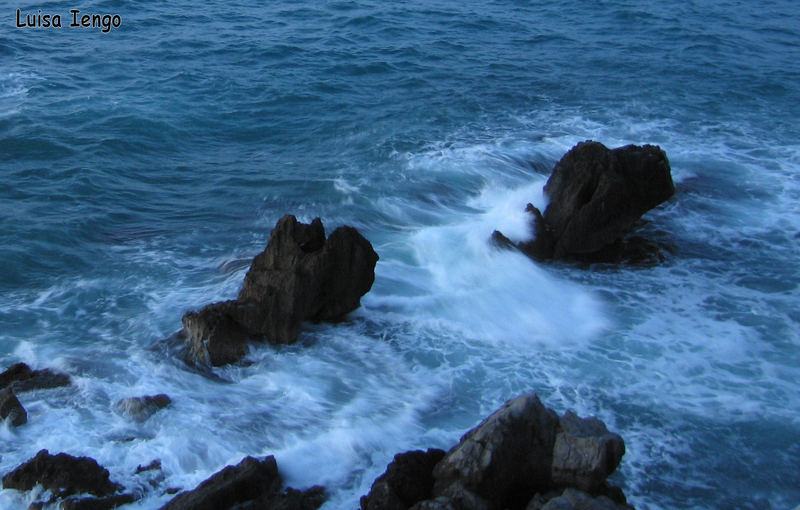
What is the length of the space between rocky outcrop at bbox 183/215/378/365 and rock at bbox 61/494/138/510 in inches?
126

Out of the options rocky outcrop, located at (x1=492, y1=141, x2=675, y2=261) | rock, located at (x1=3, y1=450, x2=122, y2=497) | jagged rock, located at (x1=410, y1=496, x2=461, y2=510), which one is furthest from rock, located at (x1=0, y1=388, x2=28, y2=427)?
rocky outcrop, located at (x1=492, y1=141, x2=675, y2=261)

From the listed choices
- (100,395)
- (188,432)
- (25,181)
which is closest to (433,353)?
(188,432)

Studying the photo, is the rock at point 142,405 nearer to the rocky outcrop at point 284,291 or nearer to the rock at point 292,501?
the rocky outcrop at point 284,291

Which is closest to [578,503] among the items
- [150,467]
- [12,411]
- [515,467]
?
[515,467]

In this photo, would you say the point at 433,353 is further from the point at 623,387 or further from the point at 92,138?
the point at 92,138

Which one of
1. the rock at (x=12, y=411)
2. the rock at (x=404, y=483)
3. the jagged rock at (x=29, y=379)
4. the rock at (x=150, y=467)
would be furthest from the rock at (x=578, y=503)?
the jagged rock at (x=29, y=379)

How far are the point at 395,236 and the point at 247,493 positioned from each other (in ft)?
28.1

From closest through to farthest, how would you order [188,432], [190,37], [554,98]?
[188,432]
[554,98]
[190,37]

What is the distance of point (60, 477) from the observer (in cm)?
1053

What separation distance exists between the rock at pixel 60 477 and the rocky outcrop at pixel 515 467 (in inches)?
129

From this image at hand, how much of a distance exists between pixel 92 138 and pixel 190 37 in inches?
382

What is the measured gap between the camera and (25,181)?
19766 mm

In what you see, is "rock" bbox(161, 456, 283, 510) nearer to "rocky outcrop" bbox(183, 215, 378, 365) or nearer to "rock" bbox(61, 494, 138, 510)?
"rock" bbox(61, 494, 138, 510)

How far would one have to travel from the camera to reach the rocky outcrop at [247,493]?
10.0 meters
